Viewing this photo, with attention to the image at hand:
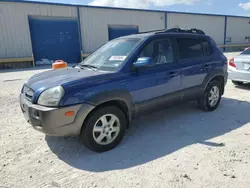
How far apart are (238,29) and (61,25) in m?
25.7

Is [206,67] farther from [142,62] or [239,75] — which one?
[239,75]

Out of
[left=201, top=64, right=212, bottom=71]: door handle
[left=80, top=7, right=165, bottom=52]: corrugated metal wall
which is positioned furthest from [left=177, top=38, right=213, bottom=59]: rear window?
[left=80, top=7, right=165, bottom=52]: corrugated metal wall

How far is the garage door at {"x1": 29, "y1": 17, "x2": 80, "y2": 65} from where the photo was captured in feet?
52.0

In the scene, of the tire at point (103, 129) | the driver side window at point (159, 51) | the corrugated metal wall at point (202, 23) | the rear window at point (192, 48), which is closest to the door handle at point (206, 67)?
the rear window at point (192, 48)

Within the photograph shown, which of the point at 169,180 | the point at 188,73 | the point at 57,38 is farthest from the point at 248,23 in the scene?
the point at 169,180

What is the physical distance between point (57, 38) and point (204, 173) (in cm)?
1644

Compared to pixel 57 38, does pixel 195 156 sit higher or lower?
lower

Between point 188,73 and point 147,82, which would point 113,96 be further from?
point 188,73

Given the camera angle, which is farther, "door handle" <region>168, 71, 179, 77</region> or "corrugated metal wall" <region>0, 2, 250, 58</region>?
"corrugated metal wall" <region>0, 2, 250, 58</region>

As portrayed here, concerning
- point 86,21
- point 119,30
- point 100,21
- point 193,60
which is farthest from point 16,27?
point 193,60

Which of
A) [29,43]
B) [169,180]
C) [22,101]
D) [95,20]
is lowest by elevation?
[169,180]

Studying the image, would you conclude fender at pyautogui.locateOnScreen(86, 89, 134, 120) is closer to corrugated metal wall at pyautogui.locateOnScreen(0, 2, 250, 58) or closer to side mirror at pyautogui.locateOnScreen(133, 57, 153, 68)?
side mirror at pyautogui.locateOnScreen(133, 57, 153, 68)

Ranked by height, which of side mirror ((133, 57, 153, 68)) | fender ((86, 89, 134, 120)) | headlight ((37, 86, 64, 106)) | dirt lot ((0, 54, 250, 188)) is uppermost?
side mirror ((133, 57, 153, 68))

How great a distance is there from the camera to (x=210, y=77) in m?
4.60
